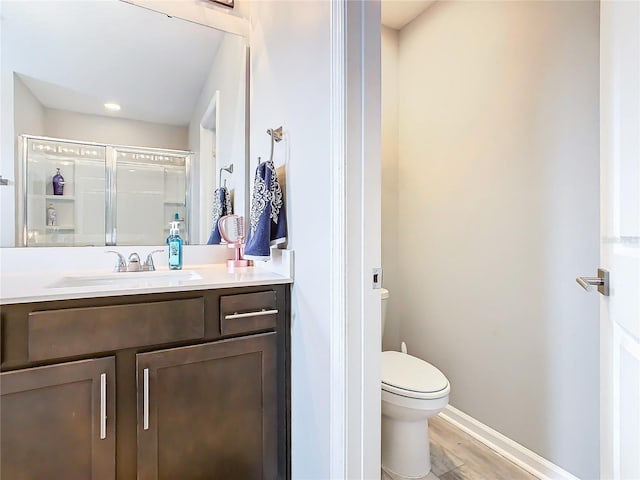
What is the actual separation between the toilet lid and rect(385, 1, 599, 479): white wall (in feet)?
1.24

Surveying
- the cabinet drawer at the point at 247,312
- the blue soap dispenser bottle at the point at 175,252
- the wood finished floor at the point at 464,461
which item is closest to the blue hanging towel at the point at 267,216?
the cabinet drawer at the point at 247,312

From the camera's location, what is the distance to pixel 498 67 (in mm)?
1625

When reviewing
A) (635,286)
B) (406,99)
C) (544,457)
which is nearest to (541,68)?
(406,99)

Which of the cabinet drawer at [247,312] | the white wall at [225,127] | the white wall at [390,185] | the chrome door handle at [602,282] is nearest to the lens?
the chrome door handle at [602,282]

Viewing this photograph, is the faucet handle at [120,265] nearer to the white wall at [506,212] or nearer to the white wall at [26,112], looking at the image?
the white wall at [26,112]

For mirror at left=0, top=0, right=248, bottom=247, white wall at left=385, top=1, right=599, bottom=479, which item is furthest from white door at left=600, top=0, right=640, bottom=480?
mirror at left=0, top=0, right=248, bottom=247

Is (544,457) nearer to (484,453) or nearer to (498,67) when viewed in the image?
(484,453)

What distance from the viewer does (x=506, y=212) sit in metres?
1.62

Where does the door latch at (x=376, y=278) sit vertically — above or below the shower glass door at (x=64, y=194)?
below

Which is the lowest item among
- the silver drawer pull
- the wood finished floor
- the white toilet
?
the wood finished floor

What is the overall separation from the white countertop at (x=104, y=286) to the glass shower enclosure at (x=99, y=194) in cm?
18

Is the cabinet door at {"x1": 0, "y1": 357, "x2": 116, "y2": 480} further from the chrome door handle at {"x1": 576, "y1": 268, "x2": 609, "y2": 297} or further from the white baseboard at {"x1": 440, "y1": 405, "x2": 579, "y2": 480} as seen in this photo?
the white baseboard at {"x1": 440, "y1": 405, "x2": 579, "y2": 480}

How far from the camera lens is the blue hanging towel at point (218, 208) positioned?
1.79 m

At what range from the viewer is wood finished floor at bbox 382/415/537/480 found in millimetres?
1473
